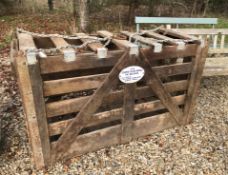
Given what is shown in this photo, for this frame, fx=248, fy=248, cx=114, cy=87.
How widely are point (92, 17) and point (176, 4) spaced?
438 cm

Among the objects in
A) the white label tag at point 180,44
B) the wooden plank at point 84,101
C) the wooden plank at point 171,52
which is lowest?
the wooden plank at point 84,101

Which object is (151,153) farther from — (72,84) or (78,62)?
(78,62)

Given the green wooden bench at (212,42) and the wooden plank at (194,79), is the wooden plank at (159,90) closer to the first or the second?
the wooden plank at (194,79)

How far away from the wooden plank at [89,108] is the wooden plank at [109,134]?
0.10m

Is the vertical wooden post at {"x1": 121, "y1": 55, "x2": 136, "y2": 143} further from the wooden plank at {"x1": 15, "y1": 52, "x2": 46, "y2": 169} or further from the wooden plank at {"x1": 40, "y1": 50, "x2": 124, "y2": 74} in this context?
the wooden plank at {"x1": 15, "y1": 52, "x2": 46, "y2": 169}

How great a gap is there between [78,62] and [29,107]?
623mm

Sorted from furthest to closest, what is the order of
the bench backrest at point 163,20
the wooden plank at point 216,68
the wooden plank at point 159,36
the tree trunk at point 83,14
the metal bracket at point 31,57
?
1. the tree trunk at point 83,14
2. the bench backrest at point 163,20
3. the wooden plank at point 216,68
4. the wooden plank at point 159,36
5. the metal bracket at point 31,57

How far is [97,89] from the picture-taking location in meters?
2.55

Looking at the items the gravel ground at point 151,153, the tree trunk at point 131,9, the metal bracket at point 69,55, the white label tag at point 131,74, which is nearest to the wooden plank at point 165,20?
the gravel ground at point 151,153

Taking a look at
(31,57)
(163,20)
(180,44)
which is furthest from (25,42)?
(163,20)

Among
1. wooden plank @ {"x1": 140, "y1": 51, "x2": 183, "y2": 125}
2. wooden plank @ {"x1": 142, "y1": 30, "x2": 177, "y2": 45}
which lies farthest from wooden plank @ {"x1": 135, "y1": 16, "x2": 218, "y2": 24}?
wooden plank @ {"x1": 140, "y1": 51, "x2": 183, "y2": 125}

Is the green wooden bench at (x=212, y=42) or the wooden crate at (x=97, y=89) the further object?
the green wooden bench at (x=212, y=42)

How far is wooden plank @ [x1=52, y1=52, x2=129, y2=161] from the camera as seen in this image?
2547 mm

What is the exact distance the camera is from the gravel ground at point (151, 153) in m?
2.80
